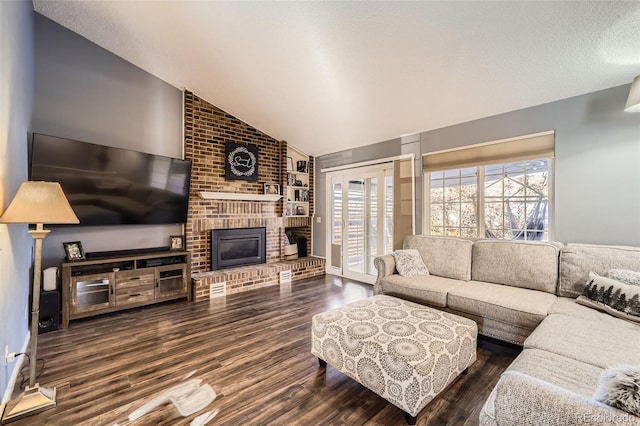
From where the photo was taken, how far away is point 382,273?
321cm

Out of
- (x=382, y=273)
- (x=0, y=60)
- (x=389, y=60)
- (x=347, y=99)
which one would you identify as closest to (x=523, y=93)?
(x=389, y=60)

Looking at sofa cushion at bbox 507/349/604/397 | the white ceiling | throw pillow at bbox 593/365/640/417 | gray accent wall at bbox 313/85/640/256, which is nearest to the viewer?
throw pillow at bbox 593/365/640/417

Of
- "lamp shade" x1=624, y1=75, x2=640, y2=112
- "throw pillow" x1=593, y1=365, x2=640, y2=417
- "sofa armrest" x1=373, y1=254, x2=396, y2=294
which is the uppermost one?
"lamp shade" x1=624, y1=75, x2=640, y2=112

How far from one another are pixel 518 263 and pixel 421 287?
0.96m

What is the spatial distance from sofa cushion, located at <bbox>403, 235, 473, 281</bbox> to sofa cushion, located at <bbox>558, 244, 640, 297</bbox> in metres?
0.80

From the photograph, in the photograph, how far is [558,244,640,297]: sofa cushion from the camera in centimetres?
224

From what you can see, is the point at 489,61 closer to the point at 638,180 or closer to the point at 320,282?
the point at 638,180

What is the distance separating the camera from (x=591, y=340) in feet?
5.31

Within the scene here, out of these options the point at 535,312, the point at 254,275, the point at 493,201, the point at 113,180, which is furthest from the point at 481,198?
the point at 113,180

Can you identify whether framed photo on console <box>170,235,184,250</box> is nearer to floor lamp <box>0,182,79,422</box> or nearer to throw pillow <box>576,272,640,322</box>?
floor lamp <box>0,182,79,422</box>

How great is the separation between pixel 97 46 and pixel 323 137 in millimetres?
3206

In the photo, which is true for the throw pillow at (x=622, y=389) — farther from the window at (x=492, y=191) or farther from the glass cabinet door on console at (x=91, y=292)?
the glass cabinet door on console at (x=91, y=292)

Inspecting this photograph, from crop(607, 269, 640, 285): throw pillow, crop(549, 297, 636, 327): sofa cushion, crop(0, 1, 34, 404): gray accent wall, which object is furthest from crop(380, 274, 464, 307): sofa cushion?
crop(0, 1, 34, 404): gray accent wall

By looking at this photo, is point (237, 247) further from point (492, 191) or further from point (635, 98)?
point (635, 98)
